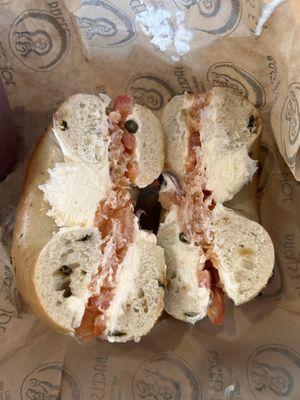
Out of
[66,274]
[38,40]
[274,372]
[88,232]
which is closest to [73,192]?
[88,232]

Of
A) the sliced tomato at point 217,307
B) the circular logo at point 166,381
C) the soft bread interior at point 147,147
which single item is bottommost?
the circular logo at point 166,381

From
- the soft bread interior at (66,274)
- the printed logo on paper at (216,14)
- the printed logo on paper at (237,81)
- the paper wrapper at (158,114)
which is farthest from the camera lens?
the printed logo on paper at (237,81)

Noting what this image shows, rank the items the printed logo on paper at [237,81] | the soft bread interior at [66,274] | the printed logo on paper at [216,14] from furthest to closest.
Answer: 1. the printed logo on paper at [237,81]
2. the printed logo on paper at [216,14]
3. the soft bread interior at [66,274]

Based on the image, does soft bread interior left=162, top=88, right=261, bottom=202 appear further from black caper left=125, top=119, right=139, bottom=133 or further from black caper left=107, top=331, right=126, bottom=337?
black caper left=107, top=331, right=126, bottom=337

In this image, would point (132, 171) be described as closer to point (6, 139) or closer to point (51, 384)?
point (6, 139)

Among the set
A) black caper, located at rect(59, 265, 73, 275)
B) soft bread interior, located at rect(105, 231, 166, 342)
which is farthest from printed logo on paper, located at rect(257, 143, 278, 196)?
black caper, located at rect(59, 265, 73, 275)

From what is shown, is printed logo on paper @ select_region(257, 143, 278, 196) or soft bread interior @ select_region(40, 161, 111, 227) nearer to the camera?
soft bread interior @ select_region(40, 161, 111, 227)

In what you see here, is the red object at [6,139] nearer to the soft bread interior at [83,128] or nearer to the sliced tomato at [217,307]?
the soft bread interior at [83,128]

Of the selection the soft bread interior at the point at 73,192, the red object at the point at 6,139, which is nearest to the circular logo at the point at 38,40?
the red object at the point at 6,139
